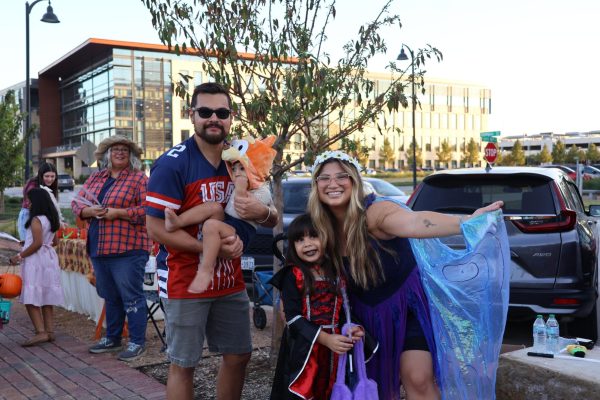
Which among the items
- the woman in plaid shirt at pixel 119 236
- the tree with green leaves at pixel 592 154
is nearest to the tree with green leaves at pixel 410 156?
the tree with green leaves at pixel 592 154

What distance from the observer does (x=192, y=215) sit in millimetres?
3188

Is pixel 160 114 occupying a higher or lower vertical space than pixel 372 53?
higher

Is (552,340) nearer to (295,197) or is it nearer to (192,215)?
(192,215)

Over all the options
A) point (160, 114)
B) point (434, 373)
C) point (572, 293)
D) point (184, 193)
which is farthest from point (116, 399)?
point (160, 114)

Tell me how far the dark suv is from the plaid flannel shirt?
273 cm

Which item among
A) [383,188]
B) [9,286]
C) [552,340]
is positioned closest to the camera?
[552,340]

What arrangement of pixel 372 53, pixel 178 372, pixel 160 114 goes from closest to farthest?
pixel 178 372 → pixel 372 53 → pixel 160 114

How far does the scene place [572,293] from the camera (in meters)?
5.23

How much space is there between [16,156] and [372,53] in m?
17.9

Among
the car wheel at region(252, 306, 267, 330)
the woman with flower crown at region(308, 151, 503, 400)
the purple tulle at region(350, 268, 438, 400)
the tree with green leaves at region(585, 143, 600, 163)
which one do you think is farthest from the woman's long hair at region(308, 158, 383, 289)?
the tree with green leaves at region(585, 143, 600, 163)

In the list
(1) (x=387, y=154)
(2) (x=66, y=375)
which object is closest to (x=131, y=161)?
(2) (x=66, y=375)

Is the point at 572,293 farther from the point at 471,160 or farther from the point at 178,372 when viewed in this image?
the point at 471,160

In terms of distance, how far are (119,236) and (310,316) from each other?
3060 millimetres

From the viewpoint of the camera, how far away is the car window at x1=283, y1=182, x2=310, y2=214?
9.73 meters
